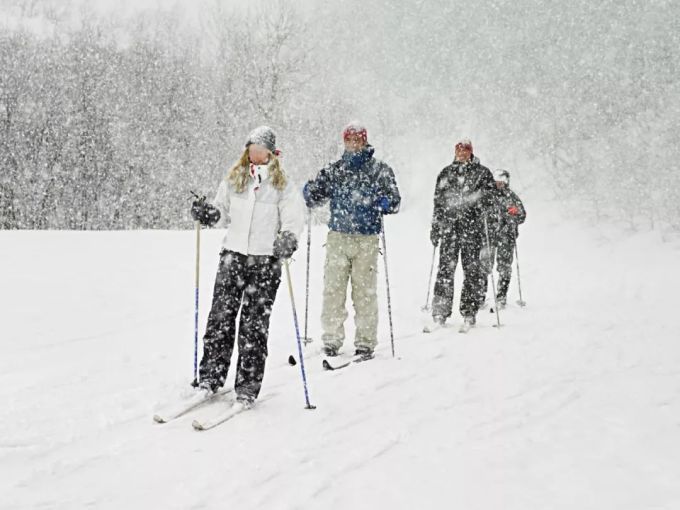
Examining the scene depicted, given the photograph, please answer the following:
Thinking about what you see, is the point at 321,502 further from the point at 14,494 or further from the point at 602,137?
the point at 602,137

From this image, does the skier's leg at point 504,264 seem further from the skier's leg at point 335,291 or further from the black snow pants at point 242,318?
the black snow pants at point 242,318

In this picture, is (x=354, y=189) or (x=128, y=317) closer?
(x=354, y=189)

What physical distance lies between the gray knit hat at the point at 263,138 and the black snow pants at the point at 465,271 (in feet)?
12.4

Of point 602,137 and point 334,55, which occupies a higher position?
point 334,55

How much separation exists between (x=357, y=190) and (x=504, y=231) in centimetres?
508

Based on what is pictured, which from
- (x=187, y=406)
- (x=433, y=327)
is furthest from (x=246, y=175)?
(x=433, y=327)

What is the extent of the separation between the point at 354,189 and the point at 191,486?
149 inches

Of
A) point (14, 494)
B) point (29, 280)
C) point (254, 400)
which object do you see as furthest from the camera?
point (29, 280)

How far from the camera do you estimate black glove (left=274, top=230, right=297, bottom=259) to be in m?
4.58

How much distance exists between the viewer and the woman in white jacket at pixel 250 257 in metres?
4.71

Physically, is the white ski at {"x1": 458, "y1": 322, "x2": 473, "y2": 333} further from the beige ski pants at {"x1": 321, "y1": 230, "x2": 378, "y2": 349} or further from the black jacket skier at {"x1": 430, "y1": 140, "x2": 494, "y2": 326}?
the beige ski pants at {"x1": 321, "y1": 230, "x2": 378, "y2": 349}

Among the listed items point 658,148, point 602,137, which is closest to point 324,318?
point 658,148

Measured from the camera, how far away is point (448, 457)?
12.3 feet

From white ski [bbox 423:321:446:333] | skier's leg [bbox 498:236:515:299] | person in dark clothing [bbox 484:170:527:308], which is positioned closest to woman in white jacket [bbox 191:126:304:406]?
white ski [bbox 423:321:446:333]
